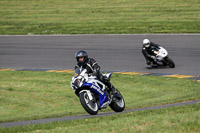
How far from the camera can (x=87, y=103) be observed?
11.2 meters

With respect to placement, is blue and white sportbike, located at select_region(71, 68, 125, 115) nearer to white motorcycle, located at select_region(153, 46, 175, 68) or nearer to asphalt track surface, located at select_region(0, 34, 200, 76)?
asphalt track surface, located at select_region(0, 34, 200, 76)

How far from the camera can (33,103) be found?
15.5 metres

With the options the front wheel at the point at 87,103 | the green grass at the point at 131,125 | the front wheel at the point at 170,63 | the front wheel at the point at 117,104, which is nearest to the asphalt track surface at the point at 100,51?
the front wheel at the point at 170,63

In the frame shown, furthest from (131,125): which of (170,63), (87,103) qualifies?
Result: (170,63)

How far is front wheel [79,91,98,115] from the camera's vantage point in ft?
36.6

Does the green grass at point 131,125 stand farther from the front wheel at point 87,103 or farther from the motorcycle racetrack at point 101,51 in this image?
the motorcycle racetrack at point 101,51

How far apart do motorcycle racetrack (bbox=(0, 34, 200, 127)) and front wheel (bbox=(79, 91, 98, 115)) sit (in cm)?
918

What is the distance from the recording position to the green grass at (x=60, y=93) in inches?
560

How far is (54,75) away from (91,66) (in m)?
9.45

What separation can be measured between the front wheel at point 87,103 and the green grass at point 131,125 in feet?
3.56

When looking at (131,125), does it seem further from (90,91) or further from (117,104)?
(117,104)

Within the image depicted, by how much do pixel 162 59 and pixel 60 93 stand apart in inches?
267

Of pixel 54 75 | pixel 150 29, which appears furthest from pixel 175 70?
pixel 150 29

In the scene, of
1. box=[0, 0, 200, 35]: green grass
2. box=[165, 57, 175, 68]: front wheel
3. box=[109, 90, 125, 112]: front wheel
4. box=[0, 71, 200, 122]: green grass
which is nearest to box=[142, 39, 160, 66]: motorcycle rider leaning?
box=[165, 57, 175, 68]: front wheel
